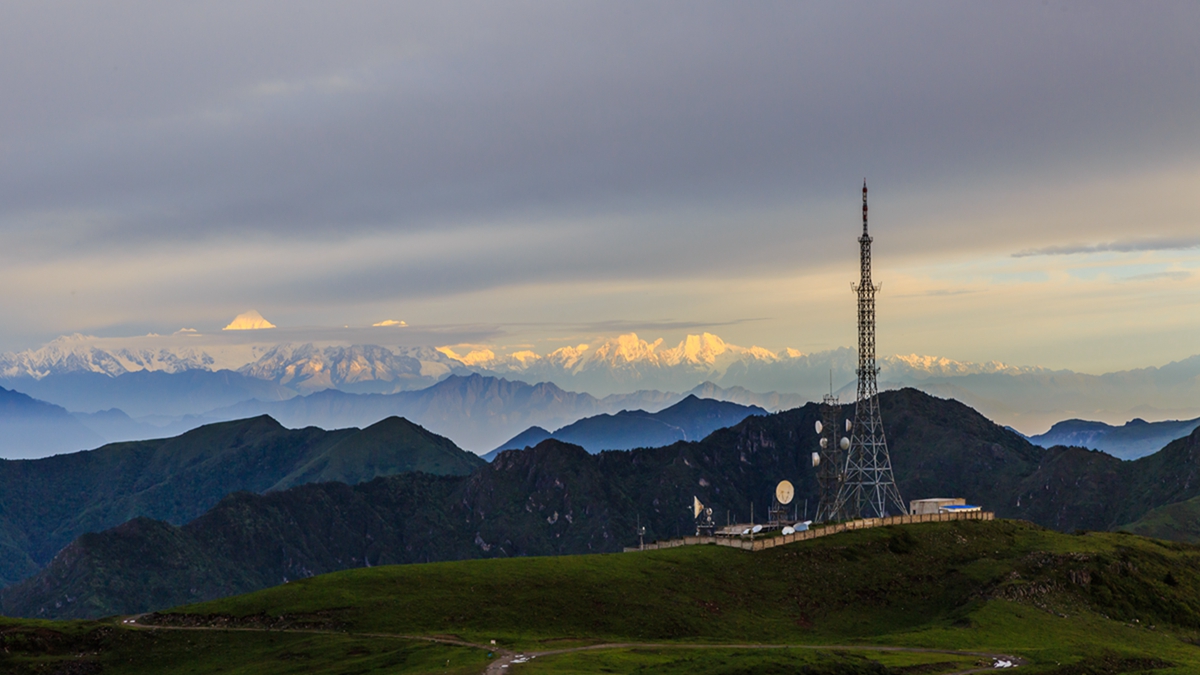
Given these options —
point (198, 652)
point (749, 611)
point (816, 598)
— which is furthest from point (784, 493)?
point (198, 652)

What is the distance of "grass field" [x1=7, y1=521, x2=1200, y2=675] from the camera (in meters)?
114

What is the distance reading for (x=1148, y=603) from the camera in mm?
156000

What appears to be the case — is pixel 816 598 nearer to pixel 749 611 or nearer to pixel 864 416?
pixel 749 611

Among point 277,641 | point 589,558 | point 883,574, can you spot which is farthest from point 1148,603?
point 277,641

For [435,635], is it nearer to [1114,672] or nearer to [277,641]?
[277,641]

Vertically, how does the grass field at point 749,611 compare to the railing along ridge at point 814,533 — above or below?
below

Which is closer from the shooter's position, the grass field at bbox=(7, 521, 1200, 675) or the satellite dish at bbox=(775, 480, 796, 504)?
the grass field at bbox=(7, 521, 1200, 675)

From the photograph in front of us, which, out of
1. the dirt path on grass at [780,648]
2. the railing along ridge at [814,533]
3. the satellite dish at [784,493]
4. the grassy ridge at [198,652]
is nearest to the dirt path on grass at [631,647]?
the dirt path on grass at [780,648]

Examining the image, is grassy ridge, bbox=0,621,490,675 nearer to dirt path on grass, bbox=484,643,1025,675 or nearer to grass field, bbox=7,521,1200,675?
grass field, bbox=7,521,1200,675

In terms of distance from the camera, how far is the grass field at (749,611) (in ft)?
373

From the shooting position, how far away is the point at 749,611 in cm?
14612

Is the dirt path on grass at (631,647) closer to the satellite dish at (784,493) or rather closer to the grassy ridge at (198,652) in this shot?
the grassy ridge at (198,652)

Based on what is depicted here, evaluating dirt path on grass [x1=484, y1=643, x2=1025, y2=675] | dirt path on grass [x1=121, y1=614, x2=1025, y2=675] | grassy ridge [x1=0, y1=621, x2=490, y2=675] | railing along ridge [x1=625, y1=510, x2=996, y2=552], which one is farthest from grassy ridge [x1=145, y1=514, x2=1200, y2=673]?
grassy ridge [x1=0, y1=621, x2=490, y2=675]

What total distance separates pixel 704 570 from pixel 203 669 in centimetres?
6935
